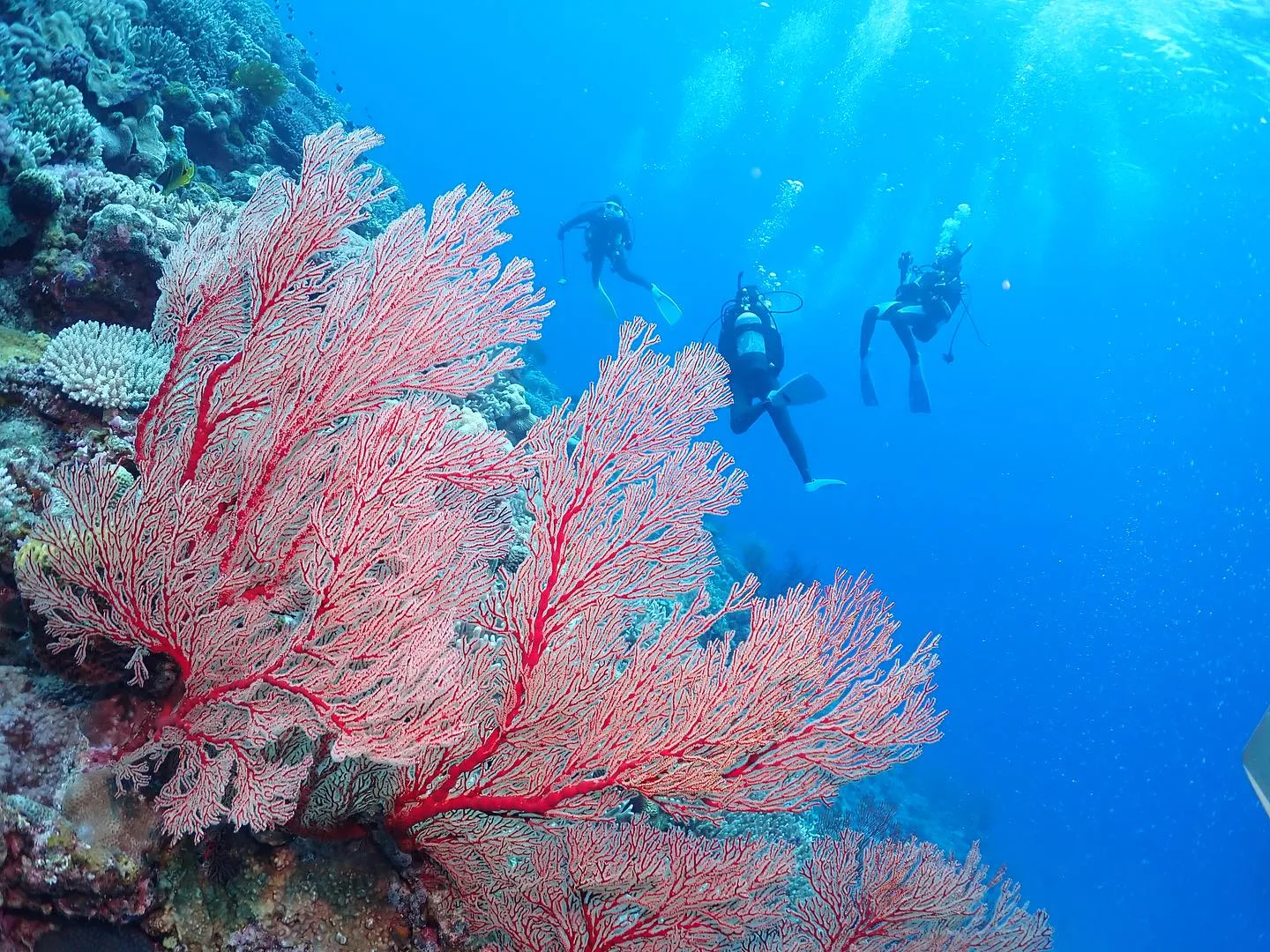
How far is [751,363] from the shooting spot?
1216 cm

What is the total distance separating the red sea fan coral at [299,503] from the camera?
2.28 metres

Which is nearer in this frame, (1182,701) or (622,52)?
(1182,701)

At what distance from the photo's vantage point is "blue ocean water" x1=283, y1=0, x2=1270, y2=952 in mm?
34781

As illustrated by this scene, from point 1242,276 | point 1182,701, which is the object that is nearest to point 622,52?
point 1242,276

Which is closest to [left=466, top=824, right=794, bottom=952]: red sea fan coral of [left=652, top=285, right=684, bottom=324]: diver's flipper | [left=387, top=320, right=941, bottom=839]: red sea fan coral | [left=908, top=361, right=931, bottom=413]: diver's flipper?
[left=387, top=320, right=941, bottom=839]: red sea fan coral

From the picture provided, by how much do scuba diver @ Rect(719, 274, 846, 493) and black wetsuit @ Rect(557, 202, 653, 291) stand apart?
7.96 meters

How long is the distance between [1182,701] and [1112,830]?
38.8 m

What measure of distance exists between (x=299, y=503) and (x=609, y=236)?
1985 centimetres

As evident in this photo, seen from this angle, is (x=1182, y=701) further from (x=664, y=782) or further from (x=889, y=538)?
(x=664, y=782)

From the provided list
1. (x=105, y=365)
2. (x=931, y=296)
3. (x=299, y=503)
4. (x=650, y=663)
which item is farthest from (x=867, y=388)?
(x=299, y=503)

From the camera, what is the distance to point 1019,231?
5994cm

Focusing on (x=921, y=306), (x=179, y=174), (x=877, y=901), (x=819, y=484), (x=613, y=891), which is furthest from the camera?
(x=921, y=306)

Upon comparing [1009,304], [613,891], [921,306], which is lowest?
[613,891]

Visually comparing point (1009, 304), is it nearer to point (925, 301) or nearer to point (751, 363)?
point (925, 301)
